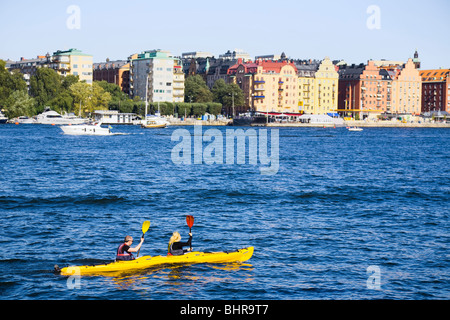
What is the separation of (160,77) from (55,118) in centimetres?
4055

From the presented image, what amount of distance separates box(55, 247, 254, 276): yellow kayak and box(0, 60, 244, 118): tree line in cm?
14671

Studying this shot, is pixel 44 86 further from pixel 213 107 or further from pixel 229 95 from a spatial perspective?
pixel 229 95

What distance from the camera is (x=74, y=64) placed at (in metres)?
196

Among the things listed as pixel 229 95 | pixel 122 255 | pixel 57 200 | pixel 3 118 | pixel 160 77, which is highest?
pixel 160 77

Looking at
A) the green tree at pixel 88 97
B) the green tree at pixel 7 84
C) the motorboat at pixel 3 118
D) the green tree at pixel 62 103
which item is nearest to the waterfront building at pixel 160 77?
the green tree at pixel 88 97

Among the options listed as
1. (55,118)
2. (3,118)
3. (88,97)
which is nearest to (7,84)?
(3,118)

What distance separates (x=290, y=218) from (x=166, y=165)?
32.8 m

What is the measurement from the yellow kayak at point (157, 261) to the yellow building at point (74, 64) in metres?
179

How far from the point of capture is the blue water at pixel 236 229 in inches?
819

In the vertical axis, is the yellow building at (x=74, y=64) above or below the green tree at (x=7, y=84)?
above

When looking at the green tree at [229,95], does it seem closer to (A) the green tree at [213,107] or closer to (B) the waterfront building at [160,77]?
(A) the green tree at [213,107]

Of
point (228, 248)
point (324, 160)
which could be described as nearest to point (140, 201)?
point (228, 248)

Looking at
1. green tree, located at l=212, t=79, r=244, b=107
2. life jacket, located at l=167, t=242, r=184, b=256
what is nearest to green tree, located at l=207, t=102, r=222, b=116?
green tree, located at l=212, t=79, r=244, b=107

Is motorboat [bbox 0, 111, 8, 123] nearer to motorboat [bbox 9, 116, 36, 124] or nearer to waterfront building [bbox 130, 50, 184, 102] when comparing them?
motorboat [bbox 9, 116, 36, 124]
